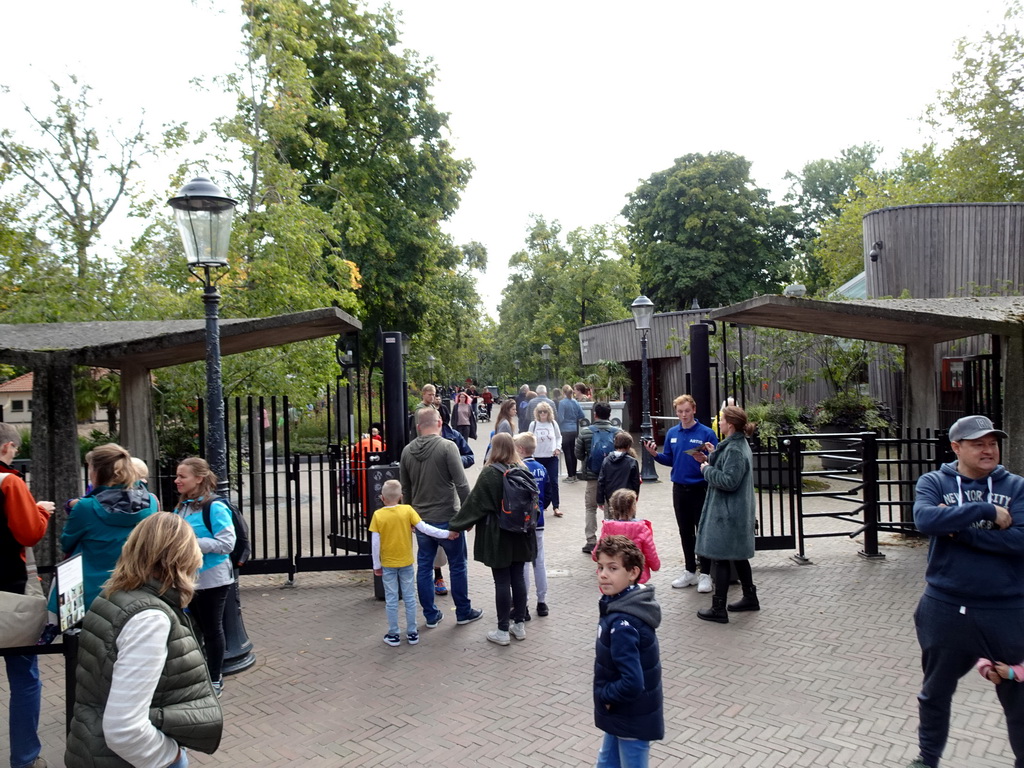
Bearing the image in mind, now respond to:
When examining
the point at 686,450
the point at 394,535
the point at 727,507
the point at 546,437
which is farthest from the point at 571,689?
the point at 546,437

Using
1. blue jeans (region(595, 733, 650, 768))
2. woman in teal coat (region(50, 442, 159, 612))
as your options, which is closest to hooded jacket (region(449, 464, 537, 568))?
woman in teal coat (region(50, 442, 159, 612))

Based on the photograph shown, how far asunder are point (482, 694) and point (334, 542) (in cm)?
369

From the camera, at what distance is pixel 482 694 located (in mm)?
5039

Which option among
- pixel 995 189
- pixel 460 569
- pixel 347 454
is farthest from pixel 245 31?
pixel 995 189

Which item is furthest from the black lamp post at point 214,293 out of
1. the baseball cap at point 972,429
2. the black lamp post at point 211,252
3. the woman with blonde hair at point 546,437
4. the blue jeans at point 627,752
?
the woman with blonde hair at point 546,437

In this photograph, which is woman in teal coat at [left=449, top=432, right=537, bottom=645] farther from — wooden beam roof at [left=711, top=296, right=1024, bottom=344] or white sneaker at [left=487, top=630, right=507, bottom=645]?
wooden beam roof at [left=711, top=296, right=1024, bottom=344]

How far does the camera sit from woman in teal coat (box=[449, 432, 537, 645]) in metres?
5.91

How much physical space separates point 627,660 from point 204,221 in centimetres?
463

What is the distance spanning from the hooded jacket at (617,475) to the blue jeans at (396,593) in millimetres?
2163

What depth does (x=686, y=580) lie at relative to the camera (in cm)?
746

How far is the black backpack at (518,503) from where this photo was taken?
5844mm

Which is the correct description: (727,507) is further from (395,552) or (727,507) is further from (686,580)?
(395,552)

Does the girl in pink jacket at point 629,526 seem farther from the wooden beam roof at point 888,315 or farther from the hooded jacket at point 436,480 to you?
the wooden beam roof at point 888,315

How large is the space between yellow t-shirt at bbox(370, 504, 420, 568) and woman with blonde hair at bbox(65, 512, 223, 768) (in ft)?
10.6
